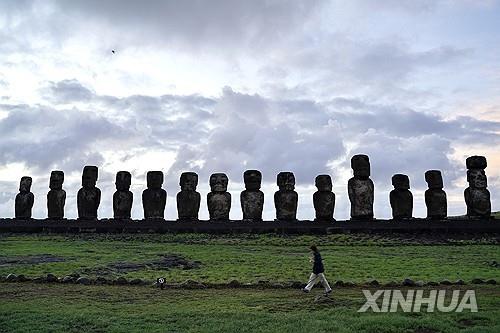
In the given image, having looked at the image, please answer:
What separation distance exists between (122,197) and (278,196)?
767 cm

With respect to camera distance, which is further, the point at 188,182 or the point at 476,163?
the point at 188,182

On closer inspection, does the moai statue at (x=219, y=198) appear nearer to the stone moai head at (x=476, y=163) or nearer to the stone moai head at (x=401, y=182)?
the stone moai head at (x=401, y=182)

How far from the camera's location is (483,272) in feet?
55.3

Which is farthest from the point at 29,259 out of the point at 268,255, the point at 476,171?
the point at 476,171

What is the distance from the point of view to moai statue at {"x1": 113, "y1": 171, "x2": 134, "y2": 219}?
99.6 ft

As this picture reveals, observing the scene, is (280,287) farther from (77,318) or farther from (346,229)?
(346,229)

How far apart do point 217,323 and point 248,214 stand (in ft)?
59.1

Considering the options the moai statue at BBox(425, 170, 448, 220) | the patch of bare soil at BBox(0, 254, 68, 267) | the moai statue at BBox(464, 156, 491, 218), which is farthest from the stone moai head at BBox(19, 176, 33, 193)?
the moai statue at BBox(464, 156, 491, 218)

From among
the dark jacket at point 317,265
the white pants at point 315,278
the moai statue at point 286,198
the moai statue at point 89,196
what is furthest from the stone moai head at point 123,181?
the dark jacket at point 317,265

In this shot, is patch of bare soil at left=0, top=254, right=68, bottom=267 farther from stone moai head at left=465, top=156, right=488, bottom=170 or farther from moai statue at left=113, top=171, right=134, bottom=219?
stone moai head at left=465, top=156, right=488, bottom=170

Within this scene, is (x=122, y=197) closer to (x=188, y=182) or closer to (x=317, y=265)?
(x=188, y=182)

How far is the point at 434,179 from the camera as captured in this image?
28656 mm

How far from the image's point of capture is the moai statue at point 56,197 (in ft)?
101

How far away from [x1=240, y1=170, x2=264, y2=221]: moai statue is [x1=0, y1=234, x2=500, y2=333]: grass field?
233 cm
